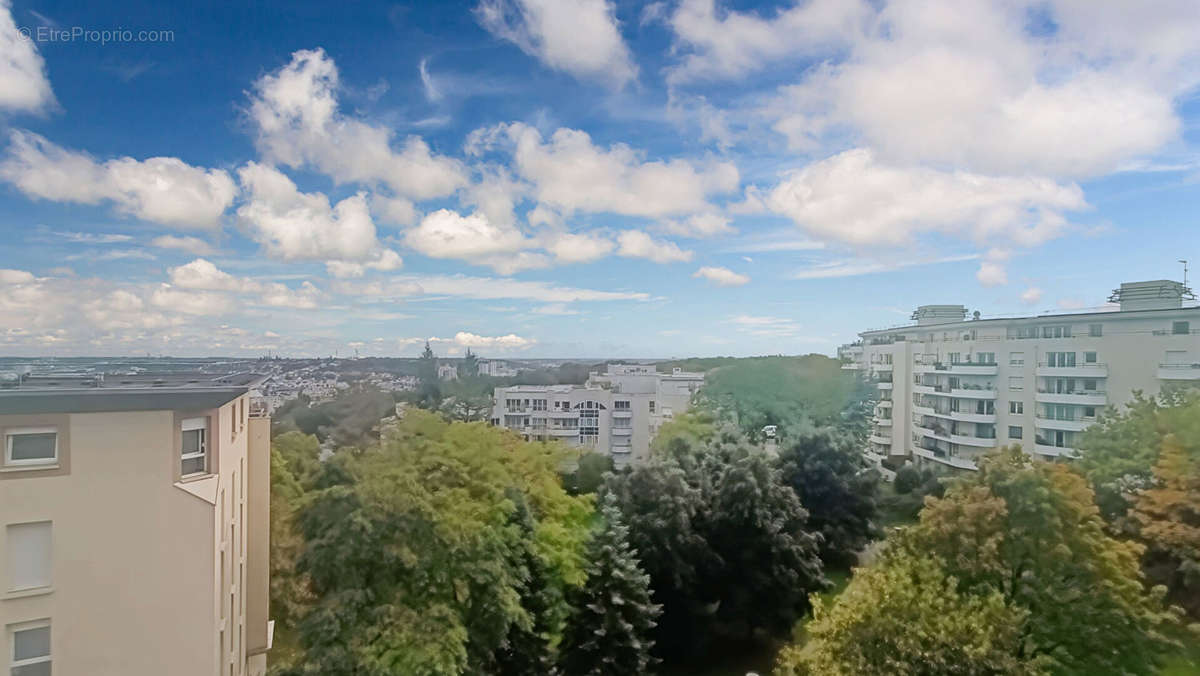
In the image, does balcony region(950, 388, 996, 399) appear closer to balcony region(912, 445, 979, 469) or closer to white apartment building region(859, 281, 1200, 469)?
white apartment building region(859, 281, 1200, 469)

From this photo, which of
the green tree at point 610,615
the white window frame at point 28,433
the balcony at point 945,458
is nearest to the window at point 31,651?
the white window frame at point 28,433

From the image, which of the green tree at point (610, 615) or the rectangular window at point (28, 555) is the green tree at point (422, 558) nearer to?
the green tree at point (610, 615)

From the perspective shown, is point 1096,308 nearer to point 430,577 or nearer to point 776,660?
point 776,660

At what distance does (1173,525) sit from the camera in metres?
4.91

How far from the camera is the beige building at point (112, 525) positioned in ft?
10.4

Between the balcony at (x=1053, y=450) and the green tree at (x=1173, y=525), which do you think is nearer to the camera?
the green tree at (x=1173, y=525)

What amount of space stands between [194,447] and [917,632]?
13.8 ft

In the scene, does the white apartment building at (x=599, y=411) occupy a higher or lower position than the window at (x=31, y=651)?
higher

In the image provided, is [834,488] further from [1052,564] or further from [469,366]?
[469,366]

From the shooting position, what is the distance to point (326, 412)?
4902mm

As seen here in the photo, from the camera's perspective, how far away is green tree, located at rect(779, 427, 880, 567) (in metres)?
6.18

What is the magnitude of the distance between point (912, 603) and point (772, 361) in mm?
3067

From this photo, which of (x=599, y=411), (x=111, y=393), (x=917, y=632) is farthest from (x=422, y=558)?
(x=917, y=632)

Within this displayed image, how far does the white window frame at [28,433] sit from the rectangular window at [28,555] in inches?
11.9
